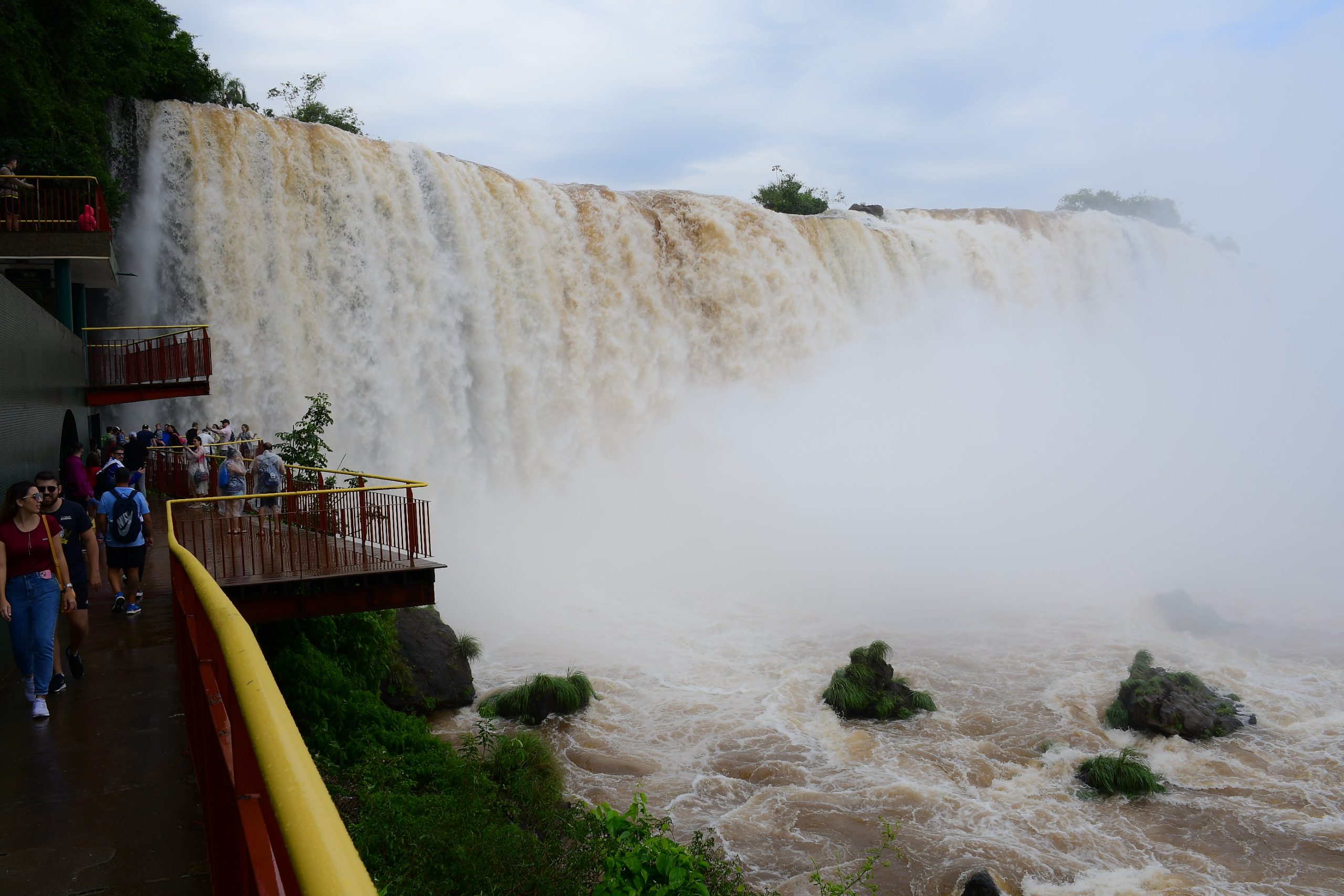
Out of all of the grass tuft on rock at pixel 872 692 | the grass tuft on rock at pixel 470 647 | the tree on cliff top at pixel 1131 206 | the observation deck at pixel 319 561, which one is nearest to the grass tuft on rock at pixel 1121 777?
the grass tuft on rock at pixel 872 692

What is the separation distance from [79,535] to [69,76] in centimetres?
1774

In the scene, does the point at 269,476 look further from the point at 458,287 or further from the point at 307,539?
the point at 458,287

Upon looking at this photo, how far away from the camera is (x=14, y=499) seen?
5699 millimetres

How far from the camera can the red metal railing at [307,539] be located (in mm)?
8945

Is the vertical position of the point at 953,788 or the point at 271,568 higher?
the point at 271,568

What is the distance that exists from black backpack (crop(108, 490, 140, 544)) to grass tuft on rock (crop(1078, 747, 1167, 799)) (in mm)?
10807

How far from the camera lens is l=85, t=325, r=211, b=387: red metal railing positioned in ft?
51.4

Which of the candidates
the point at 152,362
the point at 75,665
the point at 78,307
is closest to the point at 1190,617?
the point at 75,665

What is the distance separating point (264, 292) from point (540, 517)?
8.47m

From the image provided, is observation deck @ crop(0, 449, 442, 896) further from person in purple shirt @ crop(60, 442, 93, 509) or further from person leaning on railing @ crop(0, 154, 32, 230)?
person leaning on railing @ crop(0, 154, 32, 230)

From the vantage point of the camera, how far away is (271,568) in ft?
29.9

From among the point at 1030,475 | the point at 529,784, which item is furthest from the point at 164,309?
the point at 1030,475

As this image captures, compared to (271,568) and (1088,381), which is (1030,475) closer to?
(1088,381)

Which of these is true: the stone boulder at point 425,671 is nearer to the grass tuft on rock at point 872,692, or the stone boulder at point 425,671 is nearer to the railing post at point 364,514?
the railing post at point 364,514
